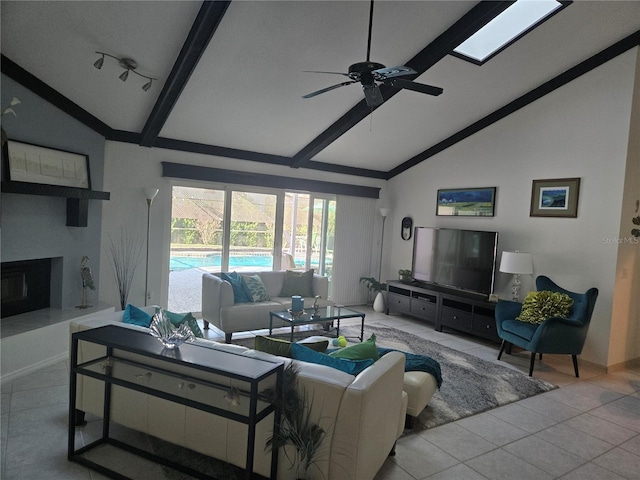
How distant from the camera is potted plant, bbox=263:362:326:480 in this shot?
78.3 inches

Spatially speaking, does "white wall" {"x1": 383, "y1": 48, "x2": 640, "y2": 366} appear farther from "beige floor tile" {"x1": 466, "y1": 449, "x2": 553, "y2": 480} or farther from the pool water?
the pool water

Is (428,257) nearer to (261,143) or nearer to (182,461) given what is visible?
(261,143)

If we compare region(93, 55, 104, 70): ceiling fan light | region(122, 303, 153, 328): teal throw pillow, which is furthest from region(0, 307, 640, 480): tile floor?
region(93, 55, 104, 70): ceiling fan light

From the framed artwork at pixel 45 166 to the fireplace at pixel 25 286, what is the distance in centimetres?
85

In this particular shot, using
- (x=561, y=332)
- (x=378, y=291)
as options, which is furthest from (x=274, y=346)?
(x=378, y=291)

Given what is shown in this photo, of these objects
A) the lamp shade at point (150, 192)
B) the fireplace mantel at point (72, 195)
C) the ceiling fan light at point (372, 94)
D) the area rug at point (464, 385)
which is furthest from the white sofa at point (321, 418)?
the lamp shade at point (150, 192)

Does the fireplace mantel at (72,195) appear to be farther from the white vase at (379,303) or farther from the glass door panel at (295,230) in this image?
the white vase at (379,303)

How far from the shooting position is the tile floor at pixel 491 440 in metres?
2.42

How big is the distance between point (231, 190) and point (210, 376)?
13.4 feet

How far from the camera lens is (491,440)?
287 centimetres

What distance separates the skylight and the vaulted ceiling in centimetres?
9

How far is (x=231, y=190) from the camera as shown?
5895mm

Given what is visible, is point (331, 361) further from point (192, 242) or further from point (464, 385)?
point (192, 242)

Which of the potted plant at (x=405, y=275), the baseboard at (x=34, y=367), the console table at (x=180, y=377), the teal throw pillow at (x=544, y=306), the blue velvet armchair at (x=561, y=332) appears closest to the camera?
the console table at (x=180, y=377)
